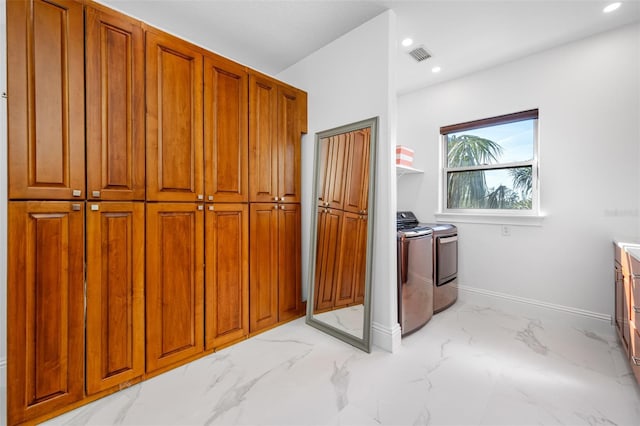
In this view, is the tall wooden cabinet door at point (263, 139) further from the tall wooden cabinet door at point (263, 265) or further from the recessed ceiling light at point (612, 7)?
the recessed ceiling light at point (612, 7)

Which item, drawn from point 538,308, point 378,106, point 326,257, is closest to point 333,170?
point 378,106

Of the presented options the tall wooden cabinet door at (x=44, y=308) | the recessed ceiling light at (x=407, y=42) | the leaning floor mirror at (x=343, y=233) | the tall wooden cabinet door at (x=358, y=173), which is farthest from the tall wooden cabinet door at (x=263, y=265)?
the recessed ceiling light at (x=407, y=42)

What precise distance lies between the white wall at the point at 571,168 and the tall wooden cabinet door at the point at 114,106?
125 inches

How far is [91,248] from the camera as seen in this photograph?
1594 millimetres

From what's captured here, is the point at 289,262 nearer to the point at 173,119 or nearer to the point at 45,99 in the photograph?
the point at 173,119

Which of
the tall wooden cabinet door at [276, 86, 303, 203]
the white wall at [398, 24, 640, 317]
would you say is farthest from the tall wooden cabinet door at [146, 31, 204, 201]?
the white wall at [398, 24, 640, 317]

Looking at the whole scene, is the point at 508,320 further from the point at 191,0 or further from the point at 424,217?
the point at 191,0

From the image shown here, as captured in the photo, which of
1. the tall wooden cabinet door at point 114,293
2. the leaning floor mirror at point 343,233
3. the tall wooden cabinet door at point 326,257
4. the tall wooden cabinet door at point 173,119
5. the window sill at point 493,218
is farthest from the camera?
the window sill at point 493,218

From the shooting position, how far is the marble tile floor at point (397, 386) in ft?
4.83

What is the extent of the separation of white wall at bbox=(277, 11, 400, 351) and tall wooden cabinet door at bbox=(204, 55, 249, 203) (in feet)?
2.68

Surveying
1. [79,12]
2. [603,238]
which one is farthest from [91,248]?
[603,238]

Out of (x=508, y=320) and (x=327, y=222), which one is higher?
(x=327, y=222)

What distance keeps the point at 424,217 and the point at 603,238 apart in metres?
1.59

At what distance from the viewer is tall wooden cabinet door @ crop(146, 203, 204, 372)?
1815 mm
